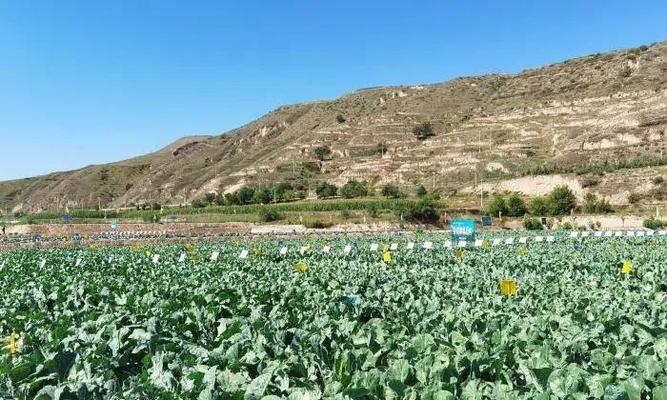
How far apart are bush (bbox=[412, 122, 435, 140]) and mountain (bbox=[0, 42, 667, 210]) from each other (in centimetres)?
121

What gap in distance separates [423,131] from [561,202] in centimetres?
5911

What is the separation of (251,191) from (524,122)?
54.0 metres

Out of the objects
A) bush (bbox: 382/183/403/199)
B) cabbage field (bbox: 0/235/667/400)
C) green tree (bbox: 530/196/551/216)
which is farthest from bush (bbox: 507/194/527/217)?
cabbage field (bbox: 0/235/667/400)

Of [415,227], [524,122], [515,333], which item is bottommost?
[415,227]

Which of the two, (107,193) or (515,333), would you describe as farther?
(107,193)

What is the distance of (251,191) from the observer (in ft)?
319

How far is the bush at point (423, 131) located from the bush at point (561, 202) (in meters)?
55.5

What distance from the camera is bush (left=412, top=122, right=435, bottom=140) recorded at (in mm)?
124438

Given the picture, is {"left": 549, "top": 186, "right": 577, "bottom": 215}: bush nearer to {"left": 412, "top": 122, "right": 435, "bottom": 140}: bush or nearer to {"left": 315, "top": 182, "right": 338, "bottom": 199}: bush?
→ {"left": 315, "top": 182, "right": 338, "bottom": 199}: bush

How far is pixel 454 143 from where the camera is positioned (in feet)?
376

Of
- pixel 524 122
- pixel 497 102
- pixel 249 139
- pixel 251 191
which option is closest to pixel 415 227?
pixel 251 191

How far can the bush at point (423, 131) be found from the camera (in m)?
124

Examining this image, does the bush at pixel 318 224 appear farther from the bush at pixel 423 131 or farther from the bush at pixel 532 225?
the bush at pixel 423 131

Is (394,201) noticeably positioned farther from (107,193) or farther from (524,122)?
(107,193)
